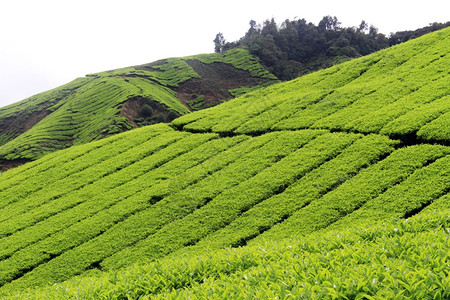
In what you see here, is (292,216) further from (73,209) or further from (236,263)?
(73,209)

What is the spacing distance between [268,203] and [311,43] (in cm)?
13082

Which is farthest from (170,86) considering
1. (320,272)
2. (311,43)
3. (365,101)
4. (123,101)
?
(320,272)

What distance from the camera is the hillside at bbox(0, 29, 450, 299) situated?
7.46 metres

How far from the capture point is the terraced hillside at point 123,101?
223 ft

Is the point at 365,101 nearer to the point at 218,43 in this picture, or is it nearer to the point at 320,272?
the point at 320,272

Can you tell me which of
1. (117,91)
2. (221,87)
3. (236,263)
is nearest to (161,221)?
(236,263)

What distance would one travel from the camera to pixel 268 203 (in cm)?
1708

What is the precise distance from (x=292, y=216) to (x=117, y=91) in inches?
3168

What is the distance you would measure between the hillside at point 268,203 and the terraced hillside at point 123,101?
3922cm

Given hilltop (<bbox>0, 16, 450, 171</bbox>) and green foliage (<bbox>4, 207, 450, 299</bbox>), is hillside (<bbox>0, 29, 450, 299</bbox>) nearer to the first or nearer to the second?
green foliage (<bbox>4, 207, 450, 299</bbox>)

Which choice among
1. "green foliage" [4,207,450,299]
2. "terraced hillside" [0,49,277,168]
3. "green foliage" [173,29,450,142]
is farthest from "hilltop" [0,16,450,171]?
"green foliage" [4,207,450,299]

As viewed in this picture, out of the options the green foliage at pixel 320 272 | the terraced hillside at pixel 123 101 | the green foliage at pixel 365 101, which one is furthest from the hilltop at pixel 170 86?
the green foliage at pixel 320 272

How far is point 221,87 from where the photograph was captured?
10981 cm

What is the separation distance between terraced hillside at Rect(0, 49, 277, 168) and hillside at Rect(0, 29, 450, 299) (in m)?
39.2
